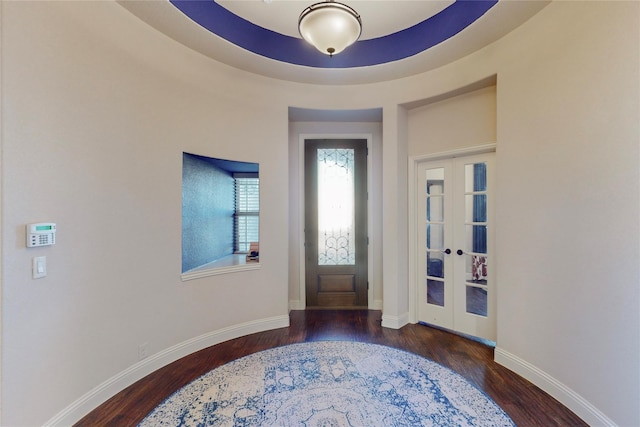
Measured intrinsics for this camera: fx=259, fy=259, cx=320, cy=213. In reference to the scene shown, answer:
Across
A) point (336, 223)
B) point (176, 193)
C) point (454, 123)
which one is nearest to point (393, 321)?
point (336, 223)

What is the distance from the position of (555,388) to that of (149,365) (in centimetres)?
341

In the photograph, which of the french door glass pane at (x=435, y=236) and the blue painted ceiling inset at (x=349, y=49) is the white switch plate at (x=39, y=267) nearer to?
the blue painted ceiling inset at (x=349, y=49)

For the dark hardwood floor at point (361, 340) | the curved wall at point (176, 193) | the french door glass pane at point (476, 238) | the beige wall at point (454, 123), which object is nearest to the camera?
the curved wall at point (176, 193)

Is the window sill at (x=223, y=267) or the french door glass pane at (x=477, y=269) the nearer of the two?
the window sill at (x=223, y=267)

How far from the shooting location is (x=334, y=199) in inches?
157

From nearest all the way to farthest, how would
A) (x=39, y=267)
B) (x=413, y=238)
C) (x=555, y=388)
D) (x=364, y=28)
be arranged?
(x=39, y=267)
(x=555, y=388)
(x=364, y=28)
(x=413, y=238)

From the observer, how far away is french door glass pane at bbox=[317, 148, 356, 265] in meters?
3.98

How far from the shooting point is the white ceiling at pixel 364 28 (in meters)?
2.20

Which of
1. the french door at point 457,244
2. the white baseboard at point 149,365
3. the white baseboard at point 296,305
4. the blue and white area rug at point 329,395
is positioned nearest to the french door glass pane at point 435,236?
the french door at point 457,244

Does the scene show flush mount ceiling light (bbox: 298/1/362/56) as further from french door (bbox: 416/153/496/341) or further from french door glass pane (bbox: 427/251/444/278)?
french door glass pane (bbox: 427/251/444/278)

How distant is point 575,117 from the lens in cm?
190

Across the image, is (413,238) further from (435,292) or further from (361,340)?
(361,340)

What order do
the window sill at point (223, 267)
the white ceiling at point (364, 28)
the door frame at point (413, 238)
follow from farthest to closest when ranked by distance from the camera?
the door frame at point (413, 238)
the window sill at point (223, 267)
the white ceiling at point (364, 28)

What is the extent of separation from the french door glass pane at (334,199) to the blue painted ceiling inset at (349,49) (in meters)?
1.26
